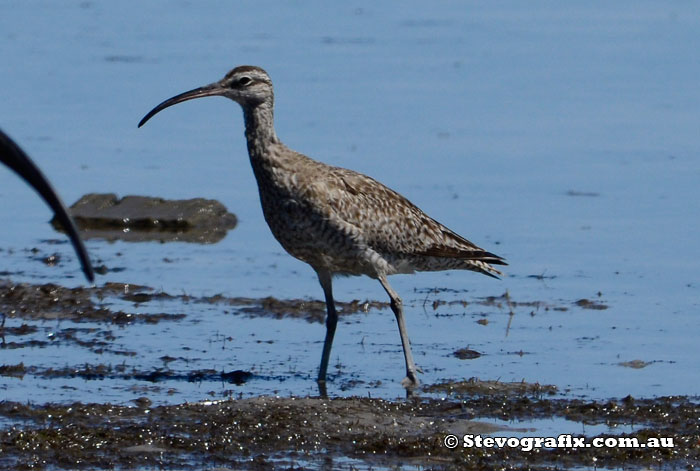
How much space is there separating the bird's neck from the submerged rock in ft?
12.6

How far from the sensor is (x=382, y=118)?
19.8 metres

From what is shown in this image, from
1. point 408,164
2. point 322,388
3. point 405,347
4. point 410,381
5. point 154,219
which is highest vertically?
point 408,164

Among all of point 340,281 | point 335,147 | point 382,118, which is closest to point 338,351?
point 340,281

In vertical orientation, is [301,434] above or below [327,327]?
below

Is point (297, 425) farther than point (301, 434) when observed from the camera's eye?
Yes

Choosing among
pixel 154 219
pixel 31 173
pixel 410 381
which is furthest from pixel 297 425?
pixel 154 219

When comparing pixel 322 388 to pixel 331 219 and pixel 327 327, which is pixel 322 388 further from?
pixel 331 219

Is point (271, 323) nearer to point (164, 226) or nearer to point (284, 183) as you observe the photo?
point (284, 183)

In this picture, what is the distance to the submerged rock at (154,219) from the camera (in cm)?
1523

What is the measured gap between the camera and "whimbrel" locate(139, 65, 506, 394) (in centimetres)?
1091

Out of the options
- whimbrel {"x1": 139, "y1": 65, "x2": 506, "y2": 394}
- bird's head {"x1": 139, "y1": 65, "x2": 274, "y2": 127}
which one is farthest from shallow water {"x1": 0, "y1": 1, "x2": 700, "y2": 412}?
bird's head {"x1": 139, "y1": 65, "x2": 274, "y2": 127}

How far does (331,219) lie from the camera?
10.9 meters

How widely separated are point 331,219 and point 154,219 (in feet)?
15.4

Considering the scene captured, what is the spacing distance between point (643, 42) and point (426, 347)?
1370cm
